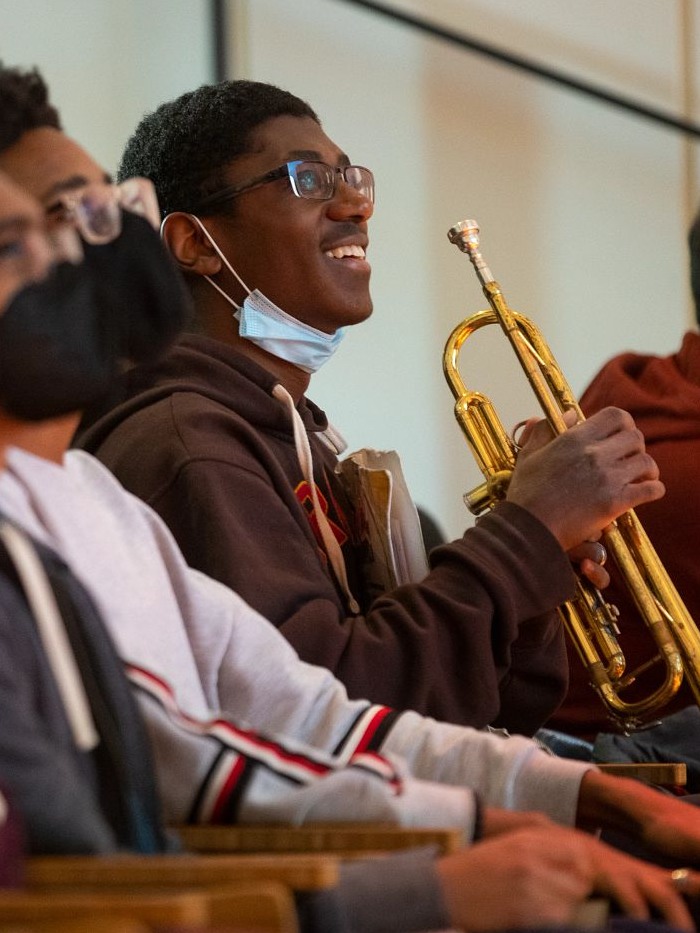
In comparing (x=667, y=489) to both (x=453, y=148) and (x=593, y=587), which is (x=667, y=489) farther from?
(x=453, y=148)

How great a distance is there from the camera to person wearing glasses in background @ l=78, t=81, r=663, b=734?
2.11 metres

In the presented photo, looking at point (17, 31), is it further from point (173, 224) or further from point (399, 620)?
point (399, 620)

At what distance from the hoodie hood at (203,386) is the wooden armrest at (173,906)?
1.22m

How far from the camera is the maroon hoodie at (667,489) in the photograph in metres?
2.79

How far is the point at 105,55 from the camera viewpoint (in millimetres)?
3932

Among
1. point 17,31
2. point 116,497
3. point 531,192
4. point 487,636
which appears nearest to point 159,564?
point 116,497

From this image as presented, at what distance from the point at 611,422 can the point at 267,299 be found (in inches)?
21.4

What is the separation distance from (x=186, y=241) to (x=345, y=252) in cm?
24

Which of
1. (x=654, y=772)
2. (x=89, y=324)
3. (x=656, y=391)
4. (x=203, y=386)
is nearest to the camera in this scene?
(x=89, y=324)

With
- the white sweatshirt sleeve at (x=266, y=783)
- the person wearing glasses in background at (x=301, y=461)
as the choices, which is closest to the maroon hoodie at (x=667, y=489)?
the person wearing glasses in background at (x=301, y=461)

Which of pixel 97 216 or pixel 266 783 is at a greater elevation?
pixel 97 216

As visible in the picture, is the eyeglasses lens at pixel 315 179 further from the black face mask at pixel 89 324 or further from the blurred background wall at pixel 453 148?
the blurred background wall at pixel 453 148

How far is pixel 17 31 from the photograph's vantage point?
3.75 m

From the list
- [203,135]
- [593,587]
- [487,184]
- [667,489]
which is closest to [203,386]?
[203,135]
